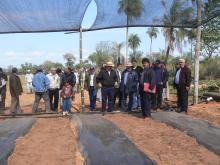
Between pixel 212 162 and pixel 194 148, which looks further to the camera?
pixel 194 148

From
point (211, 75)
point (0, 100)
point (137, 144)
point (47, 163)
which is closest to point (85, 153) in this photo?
point (47, 163)

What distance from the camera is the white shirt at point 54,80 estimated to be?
472 inches

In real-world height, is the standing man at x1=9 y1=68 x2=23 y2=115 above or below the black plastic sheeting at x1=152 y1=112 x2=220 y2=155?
above

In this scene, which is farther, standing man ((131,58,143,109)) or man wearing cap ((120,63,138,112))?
standing man ((131,58,143,109))

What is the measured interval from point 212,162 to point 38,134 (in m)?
3.53

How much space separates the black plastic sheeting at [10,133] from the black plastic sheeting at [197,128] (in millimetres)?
2944

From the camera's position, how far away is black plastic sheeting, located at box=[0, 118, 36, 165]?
5.82 meters

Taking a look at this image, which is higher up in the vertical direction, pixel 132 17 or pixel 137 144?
pixel 132 17

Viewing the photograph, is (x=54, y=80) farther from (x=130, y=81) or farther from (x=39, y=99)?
(x=130, y=81)

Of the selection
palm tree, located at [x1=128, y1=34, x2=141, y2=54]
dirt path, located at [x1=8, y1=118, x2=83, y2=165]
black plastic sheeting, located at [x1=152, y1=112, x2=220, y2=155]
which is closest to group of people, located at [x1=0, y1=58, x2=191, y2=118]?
black plastic sheeting, located at [x1=152, y1=112, x2=220, y2=155]

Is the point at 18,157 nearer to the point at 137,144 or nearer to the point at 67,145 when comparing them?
the point at 67,145

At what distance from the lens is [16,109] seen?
11.9 meters

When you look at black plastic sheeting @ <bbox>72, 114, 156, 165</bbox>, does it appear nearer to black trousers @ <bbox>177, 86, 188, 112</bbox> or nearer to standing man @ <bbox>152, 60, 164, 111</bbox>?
black trousers @ <bbox>177, 86, 188, 112</bbox>

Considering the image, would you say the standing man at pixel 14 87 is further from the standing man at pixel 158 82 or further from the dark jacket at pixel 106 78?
the standing man at pixel 158 82
